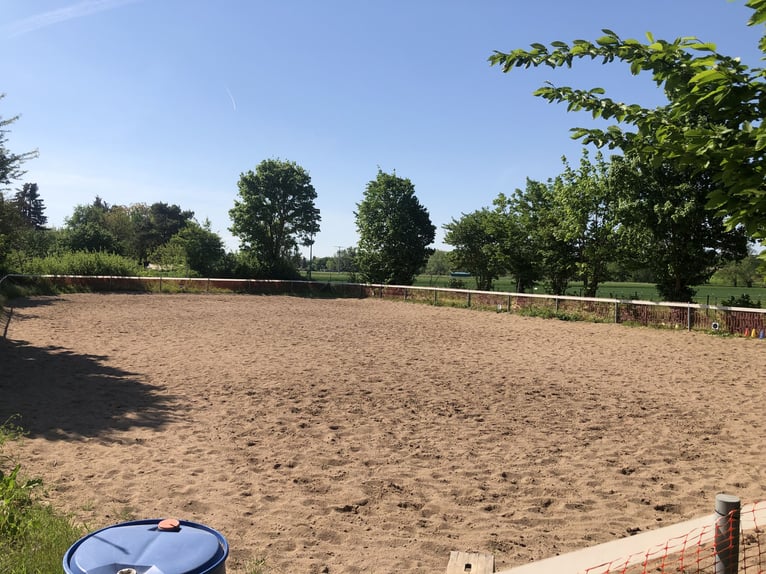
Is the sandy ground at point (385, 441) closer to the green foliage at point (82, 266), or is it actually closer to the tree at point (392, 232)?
the green foliage at point (82, 266)

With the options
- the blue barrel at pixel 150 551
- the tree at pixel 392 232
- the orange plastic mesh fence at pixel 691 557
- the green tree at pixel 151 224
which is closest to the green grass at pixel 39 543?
the blue barrel at pixel 150 551

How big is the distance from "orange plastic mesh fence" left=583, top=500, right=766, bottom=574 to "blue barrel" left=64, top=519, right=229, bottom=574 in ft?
7.42

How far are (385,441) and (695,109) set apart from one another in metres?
4.84

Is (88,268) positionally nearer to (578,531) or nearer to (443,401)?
(443,401)

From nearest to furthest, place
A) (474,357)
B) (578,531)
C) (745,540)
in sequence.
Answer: (745,540)
(578,531)
(474,357)

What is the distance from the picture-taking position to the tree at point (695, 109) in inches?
109

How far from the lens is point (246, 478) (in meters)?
5.40

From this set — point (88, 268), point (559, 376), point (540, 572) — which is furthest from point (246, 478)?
point (88, 268)

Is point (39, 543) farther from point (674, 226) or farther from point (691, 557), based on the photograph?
point (674, 226)

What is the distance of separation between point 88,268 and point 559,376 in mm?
34347

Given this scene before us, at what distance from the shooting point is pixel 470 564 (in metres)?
3.44

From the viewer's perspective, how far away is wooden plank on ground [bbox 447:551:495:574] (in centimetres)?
336

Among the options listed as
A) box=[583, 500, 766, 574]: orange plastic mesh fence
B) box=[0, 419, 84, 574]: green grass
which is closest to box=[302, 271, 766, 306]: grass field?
box=[583, 500, 766, 574]: orange plastic mesh fence

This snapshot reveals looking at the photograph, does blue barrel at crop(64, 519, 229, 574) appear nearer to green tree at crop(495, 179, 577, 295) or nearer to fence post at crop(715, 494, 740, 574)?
fence post at crop(715, 494, 740, 574)
